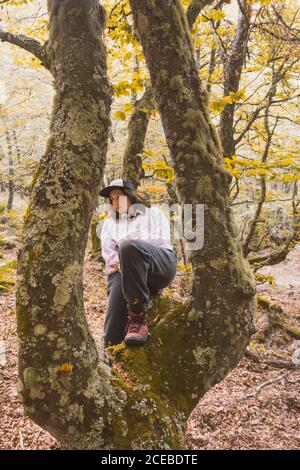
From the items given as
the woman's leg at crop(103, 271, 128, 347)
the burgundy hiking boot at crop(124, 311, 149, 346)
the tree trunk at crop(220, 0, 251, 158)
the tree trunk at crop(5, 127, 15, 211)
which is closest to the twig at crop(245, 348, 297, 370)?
the tree trunk at crop(220, 0, 251, 158)

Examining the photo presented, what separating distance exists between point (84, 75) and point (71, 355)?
1.80m

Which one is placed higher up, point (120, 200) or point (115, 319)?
point (120, 200)

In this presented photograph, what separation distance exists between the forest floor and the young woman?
1180mm

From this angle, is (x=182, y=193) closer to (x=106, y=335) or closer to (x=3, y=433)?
(x=106, y=335)

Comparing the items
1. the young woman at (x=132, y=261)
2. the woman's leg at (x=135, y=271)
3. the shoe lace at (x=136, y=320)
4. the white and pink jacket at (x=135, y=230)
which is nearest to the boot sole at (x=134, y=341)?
the young woman at (x=132, y=261)

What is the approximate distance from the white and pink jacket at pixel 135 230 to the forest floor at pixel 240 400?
189cm

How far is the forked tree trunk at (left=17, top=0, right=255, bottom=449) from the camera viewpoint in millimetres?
1996

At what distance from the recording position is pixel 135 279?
111 inches

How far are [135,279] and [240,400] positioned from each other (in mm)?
3365

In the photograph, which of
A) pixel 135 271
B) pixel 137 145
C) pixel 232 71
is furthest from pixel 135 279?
pixel 232 71

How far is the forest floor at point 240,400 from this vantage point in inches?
145

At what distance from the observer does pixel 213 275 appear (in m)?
2.62

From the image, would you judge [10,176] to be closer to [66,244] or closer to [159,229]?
[159,229]
